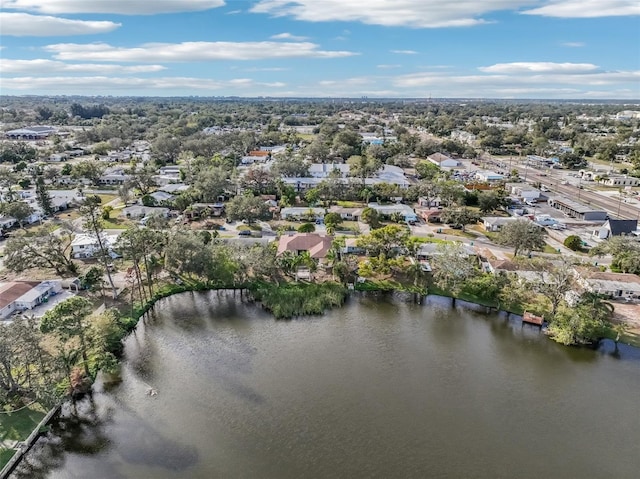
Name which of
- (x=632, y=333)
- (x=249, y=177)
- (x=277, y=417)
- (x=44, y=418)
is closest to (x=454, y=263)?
(x=632, y=333)

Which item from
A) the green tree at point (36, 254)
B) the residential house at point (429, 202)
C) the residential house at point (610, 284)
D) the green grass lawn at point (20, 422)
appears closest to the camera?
the green grass lawn at point (20, 422)

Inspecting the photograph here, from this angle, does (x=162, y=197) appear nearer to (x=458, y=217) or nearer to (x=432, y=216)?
(x=432, y=216)

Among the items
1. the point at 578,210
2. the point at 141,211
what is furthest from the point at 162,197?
the point at 578,210

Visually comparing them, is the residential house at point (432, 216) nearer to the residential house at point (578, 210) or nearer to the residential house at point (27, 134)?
the residential house at point (578, 210)

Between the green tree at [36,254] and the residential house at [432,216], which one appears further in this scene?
the residential house at [432,216]

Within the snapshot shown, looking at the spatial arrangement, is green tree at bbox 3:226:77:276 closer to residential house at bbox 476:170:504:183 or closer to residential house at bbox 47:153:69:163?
residential house at bbox 47:153:69:163

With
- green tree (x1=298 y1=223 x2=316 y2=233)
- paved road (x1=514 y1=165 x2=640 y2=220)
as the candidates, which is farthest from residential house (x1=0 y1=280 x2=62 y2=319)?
paved road (x1=514 y1=165 x2=640 y2=220)

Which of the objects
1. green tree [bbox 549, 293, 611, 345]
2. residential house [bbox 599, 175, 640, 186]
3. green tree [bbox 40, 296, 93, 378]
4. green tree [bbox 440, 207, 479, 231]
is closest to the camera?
green tree [bbox 40, 296, 93, 378]

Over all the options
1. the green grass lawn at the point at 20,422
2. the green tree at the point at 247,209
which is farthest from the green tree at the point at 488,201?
the green grass lawn at the point at 20,422
